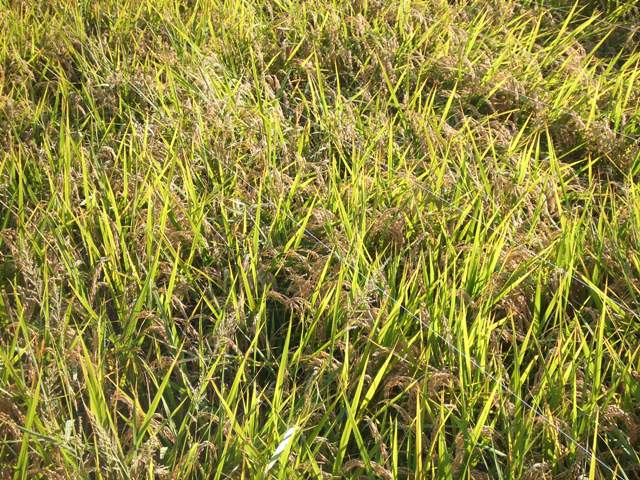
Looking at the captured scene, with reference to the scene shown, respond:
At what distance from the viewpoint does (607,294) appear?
6.47ft

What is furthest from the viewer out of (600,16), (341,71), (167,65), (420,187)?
(600,16)

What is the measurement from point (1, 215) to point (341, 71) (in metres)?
1.19

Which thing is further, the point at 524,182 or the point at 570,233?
the point at 524,182

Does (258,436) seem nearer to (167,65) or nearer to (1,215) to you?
(1,215)

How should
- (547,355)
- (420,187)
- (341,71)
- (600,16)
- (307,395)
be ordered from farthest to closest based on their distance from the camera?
(600,16)
(341,71)
(420,187)
(547,355)
(307,395)

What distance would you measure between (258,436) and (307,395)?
12cm

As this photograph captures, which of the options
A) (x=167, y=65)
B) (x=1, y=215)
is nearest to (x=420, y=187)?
(x=167, y=65)

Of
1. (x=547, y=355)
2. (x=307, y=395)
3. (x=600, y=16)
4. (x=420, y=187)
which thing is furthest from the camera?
(x=600, y=16)

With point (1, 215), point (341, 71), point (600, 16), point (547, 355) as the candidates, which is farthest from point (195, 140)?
point (600, 16)

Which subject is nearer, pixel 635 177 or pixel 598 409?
pixel 598 409

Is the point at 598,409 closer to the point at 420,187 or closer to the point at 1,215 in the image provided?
the point at 420,187

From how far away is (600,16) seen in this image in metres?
3.27

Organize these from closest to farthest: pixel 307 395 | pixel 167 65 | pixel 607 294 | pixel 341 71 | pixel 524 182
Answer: pixel 307 395
pixel 607 294
pixel 524 182
pixel 167 65
pixel 341 71

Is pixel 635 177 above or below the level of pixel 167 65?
below
